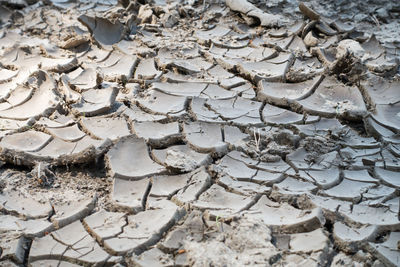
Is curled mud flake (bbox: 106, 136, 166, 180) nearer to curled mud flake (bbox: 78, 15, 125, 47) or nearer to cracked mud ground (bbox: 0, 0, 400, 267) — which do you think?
cracked mud ground (bbox: 0, 0, 400, 267)

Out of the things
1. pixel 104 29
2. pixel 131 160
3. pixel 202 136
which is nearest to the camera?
pixel 131 160

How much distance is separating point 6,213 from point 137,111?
81 centimetres

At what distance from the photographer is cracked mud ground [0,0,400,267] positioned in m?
1.81

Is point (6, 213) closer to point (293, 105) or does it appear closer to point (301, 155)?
point (301, 155)

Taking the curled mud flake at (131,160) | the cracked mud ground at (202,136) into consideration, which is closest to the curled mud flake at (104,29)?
A: the cracked mud ground at (202,136)

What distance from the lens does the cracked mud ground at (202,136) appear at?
1812 mm

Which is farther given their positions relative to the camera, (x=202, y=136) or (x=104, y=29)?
(x=104, y=29)

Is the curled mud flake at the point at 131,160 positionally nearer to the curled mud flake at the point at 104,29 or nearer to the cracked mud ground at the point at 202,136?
the cracked mud ground at the point at 202,136

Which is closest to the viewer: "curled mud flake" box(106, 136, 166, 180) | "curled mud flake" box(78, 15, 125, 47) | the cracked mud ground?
the cracked mud ground

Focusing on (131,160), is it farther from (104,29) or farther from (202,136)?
(104,29)

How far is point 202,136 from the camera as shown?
7.76 feet

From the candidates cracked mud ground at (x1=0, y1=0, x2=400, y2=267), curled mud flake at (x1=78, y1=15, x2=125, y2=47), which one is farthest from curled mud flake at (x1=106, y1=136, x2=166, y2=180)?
curled mud flake at (x1=78, y1=15, x2=125, y2=47)

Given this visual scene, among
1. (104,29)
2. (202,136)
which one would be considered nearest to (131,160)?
(202,136)

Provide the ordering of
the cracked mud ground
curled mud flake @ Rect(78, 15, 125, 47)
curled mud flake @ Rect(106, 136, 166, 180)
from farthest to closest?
curled mud flake @ Rect(78, 15, 125, 47) → curled mud flake @ Rect(106, 136, 166, 180) → the cracked mud ground
